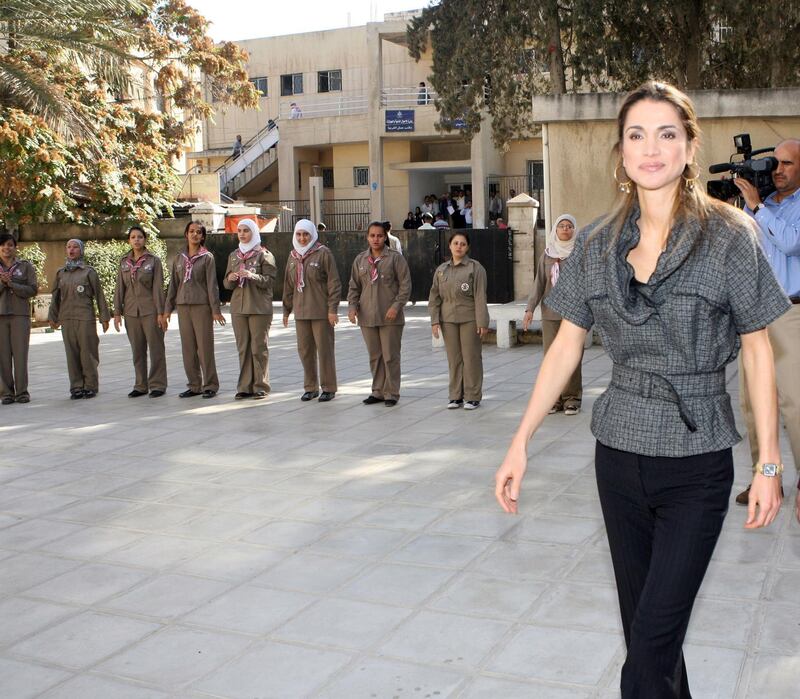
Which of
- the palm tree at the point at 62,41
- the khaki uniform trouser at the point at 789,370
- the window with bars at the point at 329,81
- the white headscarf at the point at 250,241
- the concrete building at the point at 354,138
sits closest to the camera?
the khaki uniform trouser at the point at 789,370

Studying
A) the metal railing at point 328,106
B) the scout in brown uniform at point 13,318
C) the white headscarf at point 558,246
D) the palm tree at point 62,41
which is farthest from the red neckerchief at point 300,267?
the metal railing at point 328,106

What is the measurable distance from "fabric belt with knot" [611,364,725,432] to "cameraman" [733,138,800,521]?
2.69 m

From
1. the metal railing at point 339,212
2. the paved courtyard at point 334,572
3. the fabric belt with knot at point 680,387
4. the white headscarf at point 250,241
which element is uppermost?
the metal railing at point 339,212

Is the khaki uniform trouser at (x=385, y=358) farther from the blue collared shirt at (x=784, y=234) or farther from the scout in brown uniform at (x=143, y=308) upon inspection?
the blue collared shirt at (x=784, y=234)

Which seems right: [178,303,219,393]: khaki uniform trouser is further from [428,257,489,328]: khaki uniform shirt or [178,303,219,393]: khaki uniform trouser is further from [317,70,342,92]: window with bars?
[317,70,342,92]: window with bars

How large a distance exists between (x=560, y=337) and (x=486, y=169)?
33.0m

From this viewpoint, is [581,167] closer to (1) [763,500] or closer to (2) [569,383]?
(2) [569,383]

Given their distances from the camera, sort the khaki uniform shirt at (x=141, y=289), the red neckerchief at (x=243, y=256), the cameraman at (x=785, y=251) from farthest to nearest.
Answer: the khaki uniform shirt at (x=141, y=289) → the red neckerchief at (x=243, y=256) → the cameraman at (x=785, y=251)

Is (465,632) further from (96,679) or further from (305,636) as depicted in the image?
(96,679)

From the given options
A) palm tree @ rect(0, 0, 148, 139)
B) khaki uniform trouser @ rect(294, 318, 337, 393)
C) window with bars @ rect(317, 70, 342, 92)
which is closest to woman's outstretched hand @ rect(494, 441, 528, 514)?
khaki uniform trouser @ rect(294, 318, 337, 393)

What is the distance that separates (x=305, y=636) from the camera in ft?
14.8

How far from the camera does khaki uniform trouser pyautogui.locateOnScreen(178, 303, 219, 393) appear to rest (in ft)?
36.5

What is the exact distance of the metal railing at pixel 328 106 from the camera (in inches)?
1549

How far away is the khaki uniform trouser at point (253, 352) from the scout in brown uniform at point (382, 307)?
1093mm
